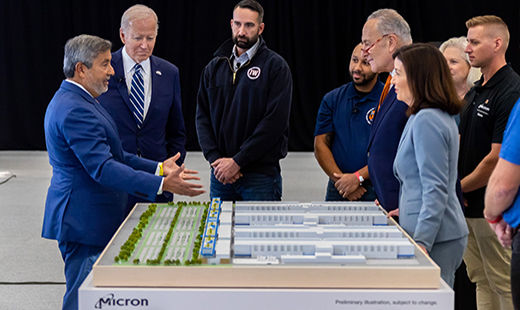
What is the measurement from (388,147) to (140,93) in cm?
144

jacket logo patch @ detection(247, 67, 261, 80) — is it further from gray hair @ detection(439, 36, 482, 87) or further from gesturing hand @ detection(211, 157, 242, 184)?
gray hair @ detection(439, 36, 482, 87)

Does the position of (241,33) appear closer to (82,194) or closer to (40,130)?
(82,194)

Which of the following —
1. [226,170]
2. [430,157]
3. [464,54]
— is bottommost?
[226,170]

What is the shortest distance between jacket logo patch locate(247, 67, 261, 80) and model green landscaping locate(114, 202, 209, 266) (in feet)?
3.41

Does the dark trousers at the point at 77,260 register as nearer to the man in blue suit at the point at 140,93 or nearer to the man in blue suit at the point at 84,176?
the man in blue suit at the point at 84,176

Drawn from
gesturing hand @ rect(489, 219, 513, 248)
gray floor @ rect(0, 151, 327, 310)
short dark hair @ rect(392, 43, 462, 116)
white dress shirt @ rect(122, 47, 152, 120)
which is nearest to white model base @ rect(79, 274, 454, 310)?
gesturing hand @ rect(489, 219, 513, 248)

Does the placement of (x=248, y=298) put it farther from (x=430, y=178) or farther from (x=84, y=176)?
(x=84, y=176)

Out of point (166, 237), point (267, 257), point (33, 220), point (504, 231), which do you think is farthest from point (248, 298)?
point (33, 220)

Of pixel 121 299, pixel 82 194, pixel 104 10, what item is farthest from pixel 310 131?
pixel 121 299

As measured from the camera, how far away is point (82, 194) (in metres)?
2.32

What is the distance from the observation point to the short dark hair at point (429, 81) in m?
2.00

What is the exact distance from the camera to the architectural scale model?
1.67 meters

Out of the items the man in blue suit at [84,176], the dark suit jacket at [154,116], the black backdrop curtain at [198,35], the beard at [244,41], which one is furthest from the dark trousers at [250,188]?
the black backdrop curtain at [198,35]

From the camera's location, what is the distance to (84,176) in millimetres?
2328
